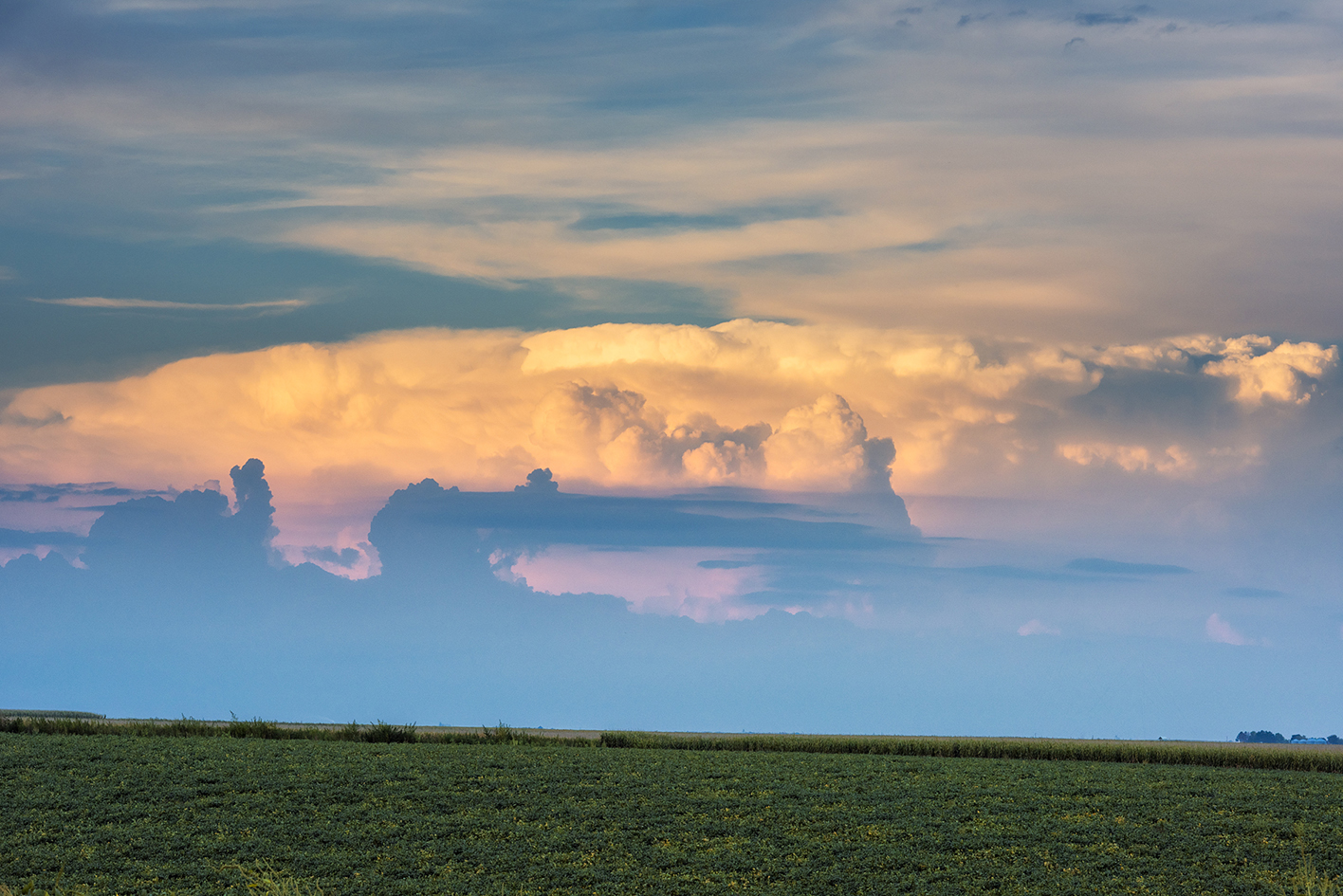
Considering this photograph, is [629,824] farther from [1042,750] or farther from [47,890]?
[1042,750]

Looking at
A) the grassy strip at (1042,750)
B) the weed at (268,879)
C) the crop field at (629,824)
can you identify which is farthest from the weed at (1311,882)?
the weed at (268,879)

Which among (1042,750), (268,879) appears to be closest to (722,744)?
(1042,750)

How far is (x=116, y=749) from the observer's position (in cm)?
4734

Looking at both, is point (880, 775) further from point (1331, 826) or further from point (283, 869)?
point (283, 869)

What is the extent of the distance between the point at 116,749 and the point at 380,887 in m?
22.9

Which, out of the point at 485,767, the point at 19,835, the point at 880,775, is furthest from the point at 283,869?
the point at 880,775

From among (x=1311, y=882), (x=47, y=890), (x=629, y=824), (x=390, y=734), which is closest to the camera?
(x=47, y=890)

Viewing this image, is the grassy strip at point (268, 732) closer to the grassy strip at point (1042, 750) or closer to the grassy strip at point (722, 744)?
the grassy strip at point (722, 744)

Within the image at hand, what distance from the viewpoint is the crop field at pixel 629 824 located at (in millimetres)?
32312

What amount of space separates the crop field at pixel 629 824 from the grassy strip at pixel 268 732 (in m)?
6.72

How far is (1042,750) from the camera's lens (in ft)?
195

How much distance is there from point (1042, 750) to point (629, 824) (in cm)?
3192

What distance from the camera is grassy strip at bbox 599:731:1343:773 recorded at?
190 ft

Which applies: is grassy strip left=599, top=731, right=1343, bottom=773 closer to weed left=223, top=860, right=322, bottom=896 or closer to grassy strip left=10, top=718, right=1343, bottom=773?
grassy strip left=10, top=718, right=1343, bottom=773
